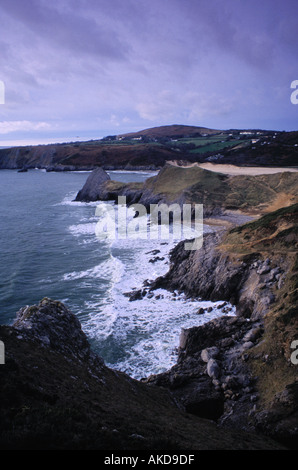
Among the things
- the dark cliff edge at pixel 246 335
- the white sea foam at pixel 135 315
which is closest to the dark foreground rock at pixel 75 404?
the dark cliff edge at pixel 246 335

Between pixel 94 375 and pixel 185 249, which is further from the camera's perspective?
pixel 185 249

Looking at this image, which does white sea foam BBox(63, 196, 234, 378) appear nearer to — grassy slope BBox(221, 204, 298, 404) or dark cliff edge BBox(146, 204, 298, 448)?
dark cliff edge BBox(146, 204, 298, 448)

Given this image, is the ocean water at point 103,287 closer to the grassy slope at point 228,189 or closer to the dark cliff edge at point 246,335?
the dark cliff edge at point 246,335

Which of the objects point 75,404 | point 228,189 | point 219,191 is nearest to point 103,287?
point 75,404

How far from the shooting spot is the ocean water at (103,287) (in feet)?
46.5

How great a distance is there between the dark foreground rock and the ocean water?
3874mm

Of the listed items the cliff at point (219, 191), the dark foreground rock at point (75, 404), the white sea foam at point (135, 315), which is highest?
the cliff at point (219, 191)

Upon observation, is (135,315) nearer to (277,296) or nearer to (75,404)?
(277,296)

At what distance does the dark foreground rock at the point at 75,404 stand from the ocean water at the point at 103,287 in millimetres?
3874

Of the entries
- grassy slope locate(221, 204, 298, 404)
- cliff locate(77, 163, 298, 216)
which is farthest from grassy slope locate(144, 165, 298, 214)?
grassy slope locate(221, 204, 298, 404)

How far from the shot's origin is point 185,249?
70.3 ft

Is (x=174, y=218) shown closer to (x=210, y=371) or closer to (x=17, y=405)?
(x=210, y=371)
